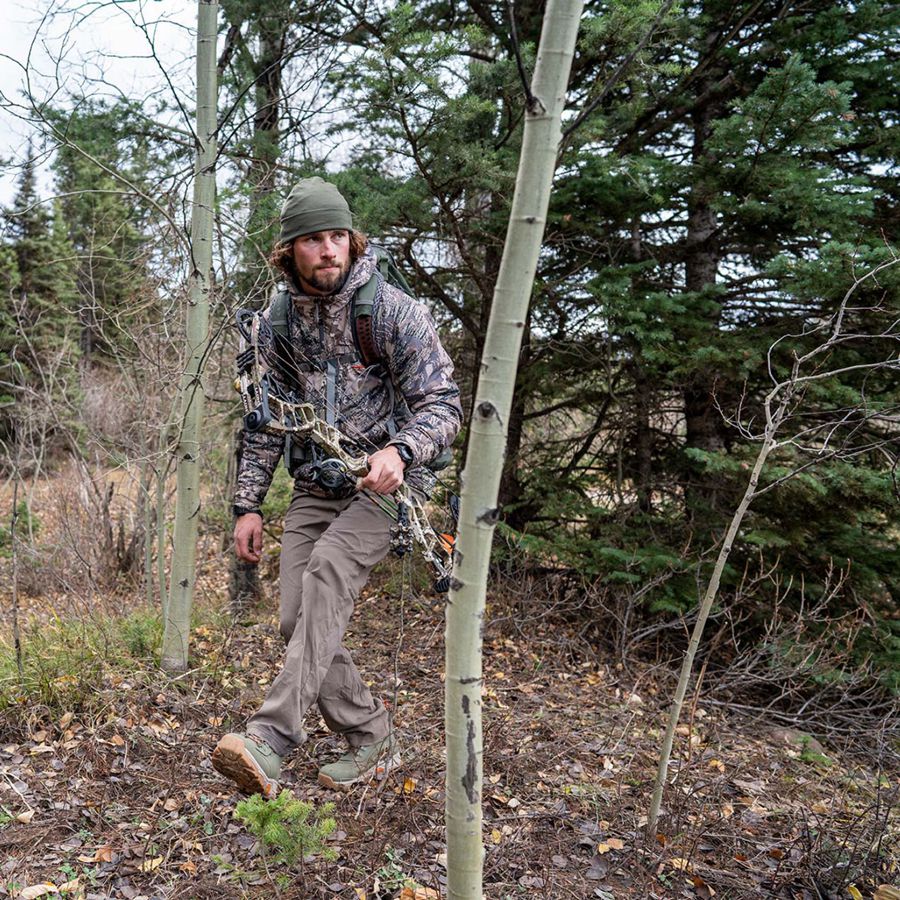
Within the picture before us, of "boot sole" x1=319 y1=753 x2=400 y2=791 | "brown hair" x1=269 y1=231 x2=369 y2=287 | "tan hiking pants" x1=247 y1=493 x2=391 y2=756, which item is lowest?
"boot sole" x1=319 y1=753 x2=400 y2=791

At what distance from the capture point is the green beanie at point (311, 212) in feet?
9.80

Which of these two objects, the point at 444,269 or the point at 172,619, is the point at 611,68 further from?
the point at 172,619

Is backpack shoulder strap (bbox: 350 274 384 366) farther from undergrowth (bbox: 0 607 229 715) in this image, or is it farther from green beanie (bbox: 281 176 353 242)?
undergrowth (bbox: 0 607 229 715)

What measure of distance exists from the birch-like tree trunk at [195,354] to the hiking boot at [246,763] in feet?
5.87

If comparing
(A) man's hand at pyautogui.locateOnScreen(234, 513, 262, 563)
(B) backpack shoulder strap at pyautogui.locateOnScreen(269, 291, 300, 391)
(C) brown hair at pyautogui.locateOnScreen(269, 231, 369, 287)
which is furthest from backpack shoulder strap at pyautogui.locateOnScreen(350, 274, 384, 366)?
(A) man's hand at pyautogui.locateOnScreen(234, 513, 262, 563)

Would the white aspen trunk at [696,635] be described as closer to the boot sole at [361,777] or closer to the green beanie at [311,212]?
the boot sole at [361,777]

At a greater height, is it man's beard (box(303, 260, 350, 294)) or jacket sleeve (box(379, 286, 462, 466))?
man's beard (box(303, 260, 350, 294))

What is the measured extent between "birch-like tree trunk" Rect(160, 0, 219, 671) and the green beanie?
121 centimetres

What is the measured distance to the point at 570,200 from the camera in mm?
5750

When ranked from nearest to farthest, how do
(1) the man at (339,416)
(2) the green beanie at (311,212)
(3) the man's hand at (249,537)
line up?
(1) the man at (339,416) < (2) the green beanie at (311,212) < (3) the man's hand at (249,537)

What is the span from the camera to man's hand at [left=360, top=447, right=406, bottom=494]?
2662 millimetres

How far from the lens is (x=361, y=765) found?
3.20 metres

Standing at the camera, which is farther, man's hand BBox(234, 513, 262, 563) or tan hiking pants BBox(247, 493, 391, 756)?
man's hand BBox(234, 513, 262, 563)

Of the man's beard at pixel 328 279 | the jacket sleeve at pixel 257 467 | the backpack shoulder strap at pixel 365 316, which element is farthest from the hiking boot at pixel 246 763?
the man's beard at pixel 328 279
